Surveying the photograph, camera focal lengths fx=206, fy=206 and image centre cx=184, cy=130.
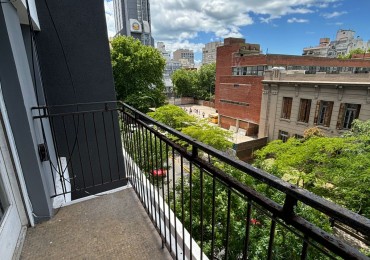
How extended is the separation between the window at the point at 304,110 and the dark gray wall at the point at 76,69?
16159mm

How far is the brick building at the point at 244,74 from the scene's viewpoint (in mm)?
21016

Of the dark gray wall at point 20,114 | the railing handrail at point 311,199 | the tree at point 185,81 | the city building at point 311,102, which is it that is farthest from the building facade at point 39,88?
the tree at point 185,81

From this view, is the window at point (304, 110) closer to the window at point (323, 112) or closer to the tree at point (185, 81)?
the window at point (323, 112)

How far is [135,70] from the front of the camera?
20.7 m

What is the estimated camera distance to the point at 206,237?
6262 millimetres

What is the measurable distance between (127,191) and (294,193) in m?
2.50

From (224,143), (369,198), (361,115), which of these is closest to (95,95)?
(369,198)

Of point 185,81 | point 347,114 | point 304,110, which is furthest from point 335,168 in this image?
point 185,81

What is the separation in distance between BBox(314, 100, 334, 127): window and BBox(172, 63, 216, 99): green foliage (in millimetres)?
27109

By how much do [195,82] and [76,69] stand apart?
40363mm

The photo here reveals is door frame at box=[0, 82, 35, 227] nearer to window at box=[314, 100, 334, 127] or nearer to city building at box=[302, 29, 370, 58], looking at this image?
window at box=[314, 100, 334, 127]

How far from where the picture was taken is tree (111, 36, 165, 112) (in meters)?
20.0

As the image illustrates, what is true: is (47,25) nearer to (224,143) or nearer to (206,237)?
(206,237)

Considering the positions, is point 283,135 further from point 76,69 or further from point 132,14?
point 132,14
